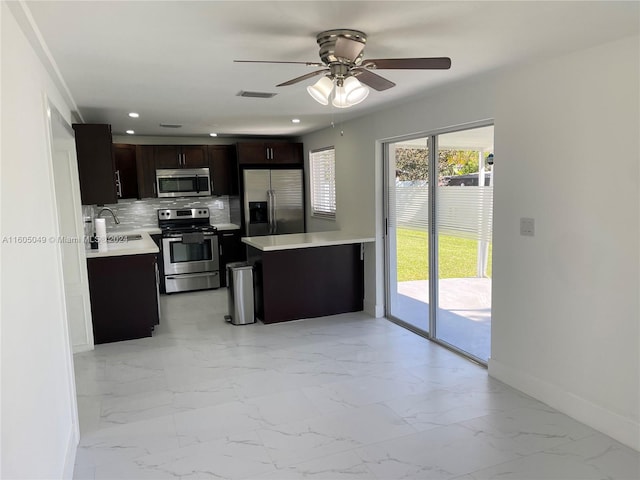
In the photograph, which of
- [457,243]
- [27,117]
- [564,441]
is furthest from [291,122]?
[564,441]

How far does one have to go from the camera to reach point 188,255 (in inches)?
250

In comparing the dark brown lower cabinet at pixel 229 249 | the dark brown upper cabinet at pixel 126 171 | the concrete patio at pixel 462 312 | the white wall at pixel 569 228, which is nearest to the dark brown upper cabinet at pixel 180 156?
the dark brown upper cabinet at pixel 126 171

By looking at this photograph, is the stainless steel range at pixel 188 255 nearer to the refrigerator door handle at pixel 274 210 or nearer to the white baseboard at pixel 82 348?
the refrigerator door handle at pixel 274 210

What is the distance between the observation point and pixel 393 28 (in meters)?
2.16

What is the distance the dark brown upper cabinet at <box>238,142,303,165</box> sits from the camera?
21.2 ft

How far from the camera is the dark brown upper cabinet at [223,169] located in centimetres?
670

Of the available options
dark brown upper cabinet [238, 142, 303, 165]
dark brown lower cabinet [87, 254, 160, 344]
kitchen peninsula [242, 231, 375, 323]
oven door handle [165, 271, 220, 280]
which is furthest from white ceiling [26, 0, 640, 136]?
oven door handle [165, 271, 220, 280]

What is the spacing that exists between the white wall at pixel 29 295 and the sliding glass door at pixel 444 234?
2972 millimetres

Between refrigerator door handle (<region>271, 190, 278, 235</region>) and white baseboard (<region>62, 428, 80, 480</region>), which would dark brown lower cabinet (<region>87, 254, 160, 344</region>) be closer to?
white baseboard (<region>62, 428, 80, 480</region>)

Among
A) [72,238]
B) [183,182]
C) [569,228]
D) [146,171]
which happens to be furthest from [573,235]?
[146,171]

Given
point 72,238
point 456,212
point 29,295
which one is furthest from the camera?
point 72,238

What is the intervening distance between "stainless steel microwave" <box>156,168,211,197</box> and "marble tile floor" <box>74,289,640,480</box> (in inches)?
108

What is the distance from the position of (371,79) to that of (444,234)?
2045 mm

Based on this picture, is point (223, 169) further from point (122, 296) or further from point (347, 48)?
point (347, 48)
